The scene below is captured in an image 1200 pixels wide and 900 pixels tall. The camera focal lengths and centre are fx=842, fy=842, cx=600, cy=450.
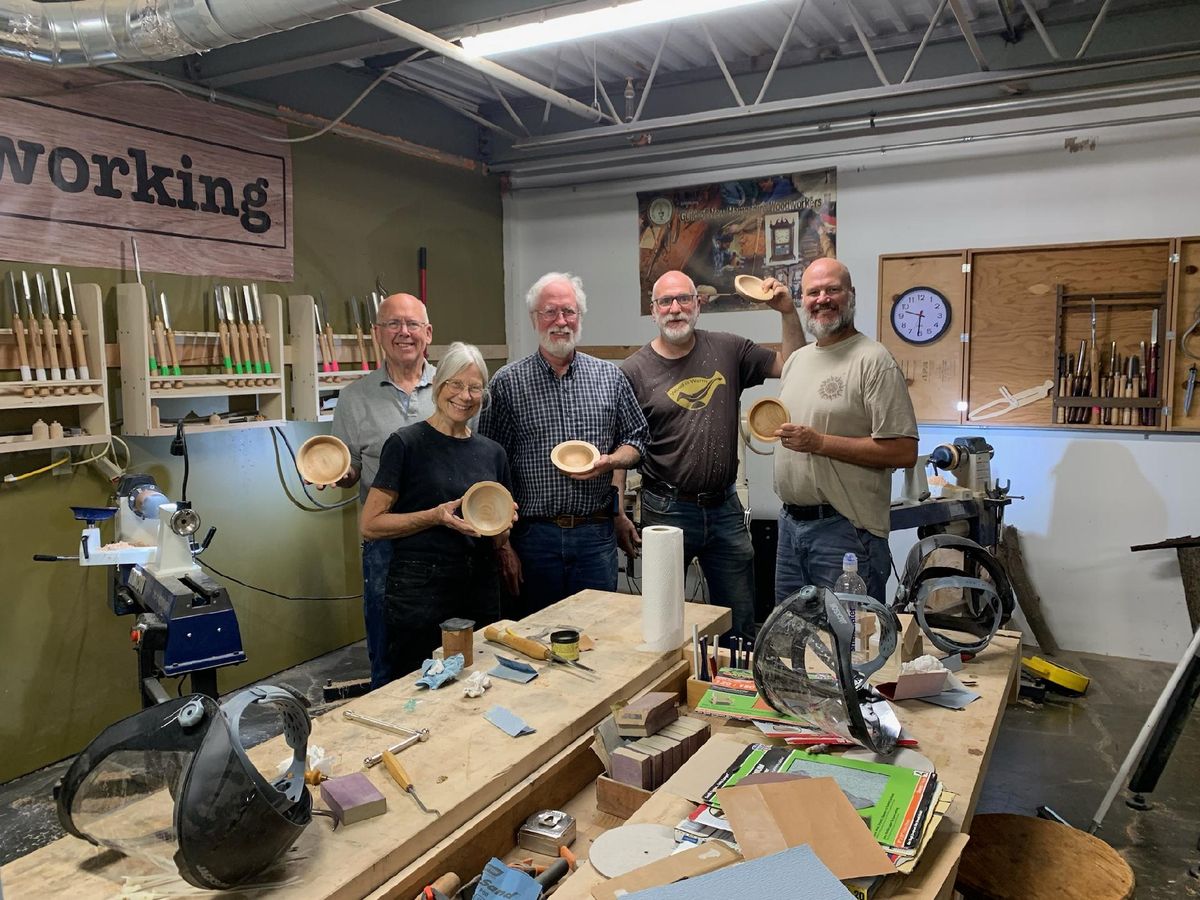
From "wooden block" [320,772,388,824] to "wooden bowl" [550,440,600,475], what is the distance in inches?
63.7

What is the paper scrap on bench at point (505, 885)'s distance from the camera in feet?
4.35

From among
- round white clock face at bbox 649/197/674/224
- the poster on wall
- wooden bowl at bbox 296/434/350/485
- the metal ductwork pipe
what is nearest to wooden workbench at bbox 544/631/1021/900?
wooden bowl at bbox 296/434/350/485

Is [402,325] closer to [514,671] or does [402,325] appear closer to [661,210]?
A: [514,671]

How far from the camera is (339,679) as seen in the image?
169 inches

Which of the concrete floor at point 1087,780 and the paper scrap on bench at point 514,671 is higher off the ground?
the paper scrap on bench at point 514,671

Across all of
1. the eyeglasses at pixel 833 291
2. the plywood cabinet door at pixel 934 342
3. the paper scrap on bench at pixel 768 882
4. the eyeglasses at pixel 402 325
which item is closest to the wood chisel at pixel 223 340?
the eyeglasses at pixel 402 325

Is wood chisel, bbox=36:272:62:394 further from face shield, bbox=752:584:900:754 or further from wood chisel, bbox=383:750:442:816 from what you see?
face shield, bbox=752:584:900:754

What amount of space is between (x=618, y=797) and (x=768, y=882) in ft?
1.62

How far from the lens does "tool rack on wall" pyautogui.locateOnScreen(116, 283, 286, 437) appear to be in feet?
11.3

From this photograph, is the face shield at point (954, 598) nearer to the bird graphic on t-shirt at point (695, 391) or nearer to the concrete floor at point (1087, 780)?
the concrete floor at point (1087, 780)

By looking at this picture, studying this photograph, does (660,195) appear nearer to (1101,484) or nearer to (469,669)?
(1101,484)

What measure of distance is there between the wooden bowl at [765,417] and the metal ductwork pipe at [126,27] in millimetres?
1868

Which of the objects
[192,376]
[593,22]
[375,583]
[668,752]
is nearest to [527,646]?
[668,752]

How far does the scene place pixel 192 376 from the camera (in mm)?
3643
